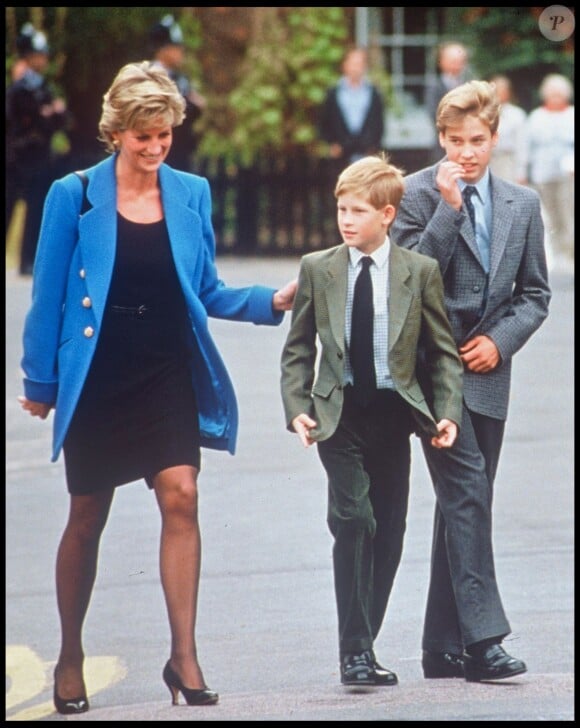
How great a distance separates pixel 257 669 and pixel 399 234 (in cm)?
169

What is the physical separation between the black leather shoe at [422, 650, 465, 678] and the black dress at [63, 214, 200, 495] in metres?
0.98

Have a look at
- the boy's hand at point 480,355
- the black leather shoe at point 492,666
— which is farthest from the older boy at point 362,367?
the black leather shoe at point 492,666

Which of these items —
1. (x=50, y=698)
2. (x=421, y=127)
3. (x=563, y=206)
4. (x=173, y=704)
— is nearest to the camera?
(x=173, y=704)

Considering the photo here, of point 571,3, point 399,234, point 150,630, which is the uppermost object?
point 571,3

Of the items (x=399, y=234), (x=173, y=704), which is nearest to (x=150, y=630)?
(x=173, y=704)

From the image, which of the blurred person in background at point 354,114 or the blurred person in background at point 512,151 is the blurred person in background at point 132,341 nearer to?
the blurred person in background at point 512,151

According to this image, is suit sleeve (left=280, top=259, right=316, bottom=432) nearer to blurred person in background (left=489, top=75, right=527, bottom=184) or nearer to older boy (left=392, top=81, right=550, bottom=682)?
older boy (left=392, top=81, right=550, bottom=682)

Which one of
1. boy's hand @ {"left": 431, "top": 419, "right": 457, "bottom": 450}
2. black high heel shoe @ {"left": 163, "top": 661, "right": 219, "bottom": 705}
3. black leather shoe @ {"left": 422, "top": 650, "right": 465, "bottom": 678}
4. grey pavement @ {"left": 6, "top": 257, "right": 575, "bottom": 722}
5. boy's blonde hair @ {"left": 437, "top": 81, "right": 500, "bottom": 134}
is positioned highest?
boy's blonde hair @ {"left": 437, "top": 81, "right": 500, "bottom": 134}

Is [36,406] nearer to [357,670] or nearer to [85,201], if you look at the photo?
[85,201]

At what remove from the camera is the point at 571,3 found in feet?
65.1

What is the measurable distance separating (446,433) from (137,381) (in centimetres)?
90

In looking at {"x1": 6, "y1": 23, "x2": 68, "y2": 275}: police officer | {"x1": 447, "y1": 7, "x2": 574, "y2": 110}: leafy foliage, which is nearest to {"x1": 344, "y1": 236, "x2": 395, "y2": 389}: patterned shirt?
{"x1": 6, "y1": 23, "x2": 68, "y2": 275}: police officer

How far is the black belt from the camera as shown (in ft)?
17.9

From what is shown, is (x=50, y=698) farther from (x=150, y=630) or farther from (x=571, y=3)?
(x=571, y=3)
